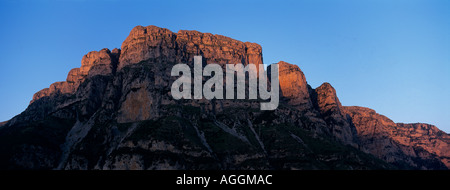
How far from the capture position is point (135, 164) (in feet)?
633
